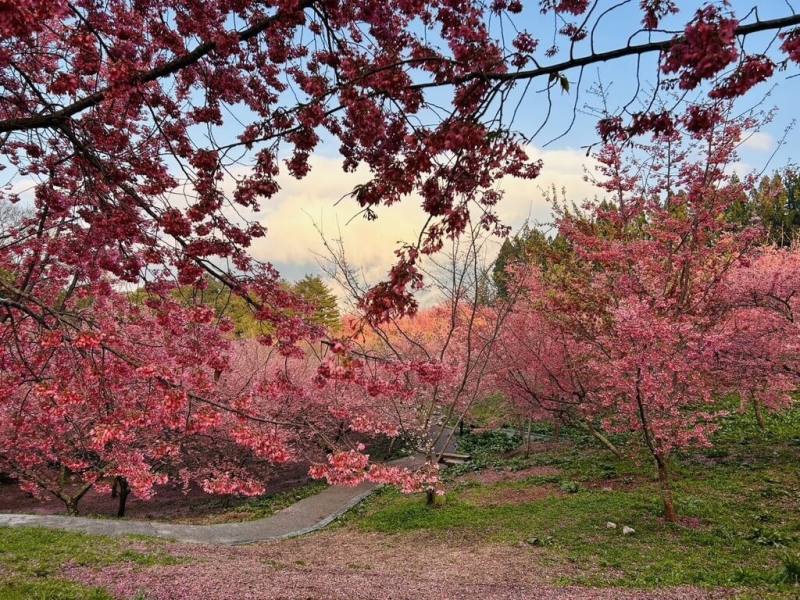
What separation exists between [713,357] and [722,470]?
109 inches

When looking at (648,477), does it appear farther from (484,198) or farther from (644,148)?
(484,198)

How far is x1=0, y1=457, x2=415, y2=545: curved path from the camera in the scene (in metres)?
10.3

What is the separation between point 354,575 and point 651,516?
5522mm

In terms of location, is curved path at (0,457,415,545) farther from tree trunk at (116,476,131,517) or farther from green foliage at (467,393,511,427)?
green foliage at (467,393,511,427)

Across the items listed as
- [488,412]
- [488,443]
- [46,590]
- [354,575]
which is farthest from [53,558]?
[488,412]

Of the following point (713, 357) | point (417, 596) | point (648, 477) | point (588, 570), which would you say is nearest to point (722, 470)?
point (648, 477)

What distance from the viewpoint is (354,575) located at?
727 cm

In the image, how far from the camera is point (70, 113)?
389 centimetres

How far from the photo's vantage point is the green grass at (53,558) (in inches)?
216

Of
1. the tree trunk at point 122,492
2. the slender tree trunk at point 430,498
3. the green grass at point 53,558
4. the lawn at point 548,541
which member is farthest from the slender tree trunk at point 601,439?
the tree trunk at point 122,492

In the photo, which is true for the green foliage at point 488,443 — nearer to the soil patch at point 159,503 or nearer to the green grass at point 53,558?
the soil patch at point 159,503

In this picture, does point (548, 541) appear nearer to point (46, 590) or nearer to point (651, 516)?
point (651, 516)

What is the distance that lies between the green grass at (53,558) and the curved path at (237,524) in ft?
2.40

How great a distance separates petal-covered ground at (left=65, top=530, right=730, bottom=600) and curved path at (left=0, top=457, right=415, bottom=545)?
201 centimetres
